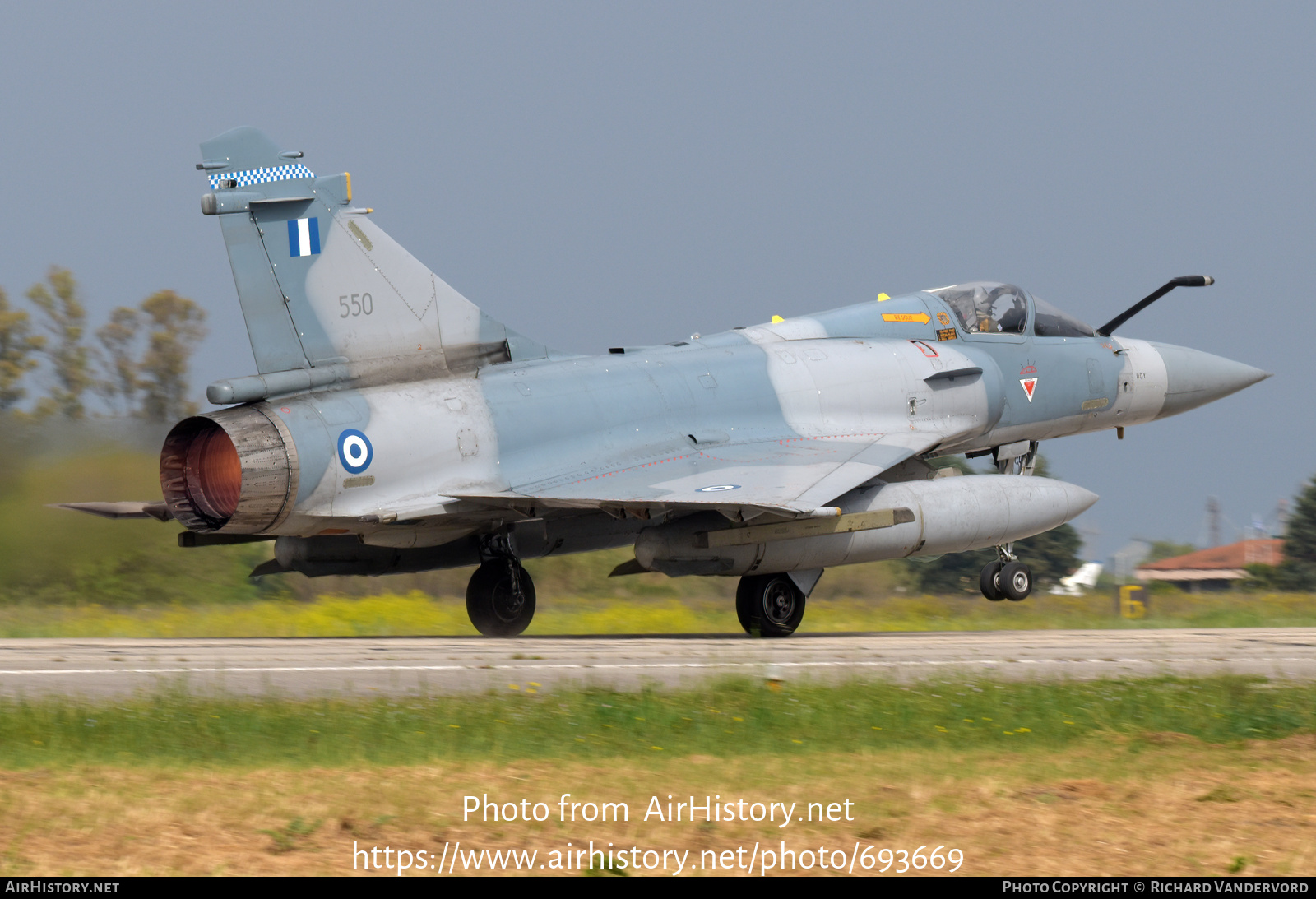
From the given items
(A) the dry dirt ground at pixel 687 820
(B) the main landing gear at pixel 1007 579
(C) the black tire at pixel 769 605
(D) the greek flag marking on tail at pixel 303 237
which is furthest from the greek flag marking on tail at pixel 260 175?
(B) the main landing gear at pixel 1007 579

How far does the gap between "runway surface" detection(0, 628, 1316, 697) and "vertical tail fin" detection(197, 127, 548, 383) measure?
277cm

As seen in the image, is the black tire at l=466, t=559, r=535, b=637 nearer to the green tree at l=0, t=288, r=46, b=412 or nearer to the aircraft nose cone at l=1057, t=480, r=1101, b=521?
the aircraft nose cone at l=1057, t=480, r=1101, b=521

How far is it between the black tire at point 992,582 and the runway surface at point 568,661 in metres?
1.79

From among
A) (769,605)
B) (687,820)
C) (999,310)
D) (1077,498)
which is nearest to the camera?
(687,820)

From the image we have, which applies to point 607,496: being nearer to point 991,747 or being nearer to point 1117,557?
point 991,747

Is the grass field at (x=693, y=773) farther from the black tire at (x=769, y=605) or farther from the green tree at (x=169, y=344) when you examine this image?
the green tree at (x=169, y=344)

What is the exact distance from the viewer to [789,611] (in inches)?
628

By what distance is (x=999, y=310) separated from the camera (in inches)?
752

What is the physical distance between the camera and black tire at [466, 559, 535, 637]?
16.0 m

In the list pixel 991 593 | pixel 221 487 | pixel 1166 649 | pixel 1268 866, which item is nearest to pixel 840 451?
pixel 991 593

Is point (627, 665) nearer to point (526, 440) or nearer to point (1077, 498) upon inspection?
point (526, 440)

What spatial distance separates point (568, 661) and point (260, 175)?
5743mm

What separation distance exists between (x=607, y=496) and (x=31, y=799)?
8266mm

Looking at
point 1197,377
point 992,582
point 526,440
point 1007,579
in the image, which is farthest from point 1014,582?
point 526,440
